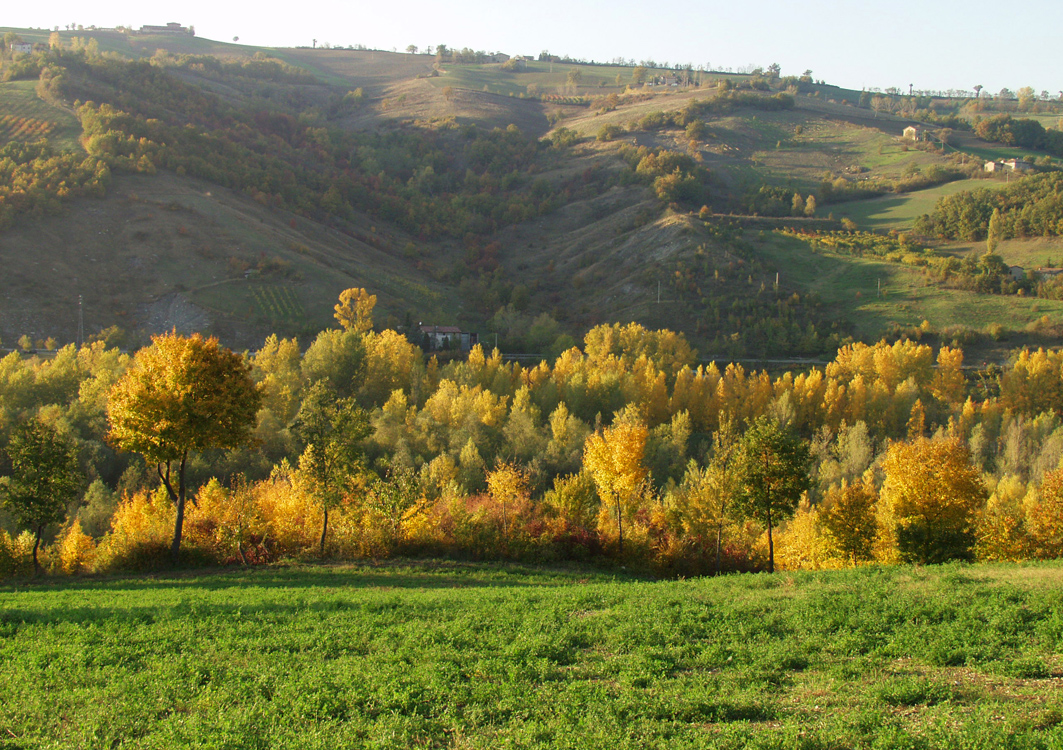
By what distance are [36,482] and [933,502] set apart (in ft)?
113

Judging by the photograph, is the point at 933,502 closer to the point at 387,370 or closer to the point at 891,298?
the point at 387,370

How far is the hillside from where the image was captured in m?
89.9

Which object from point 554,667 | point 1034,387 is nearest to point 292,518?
point 554,667

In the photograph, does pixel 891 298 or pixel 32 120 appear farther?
pixel 32 120

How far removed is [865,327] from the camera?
297 ft

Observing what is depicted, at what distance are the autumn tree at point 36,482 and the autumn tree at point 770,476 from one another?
87.8 feet

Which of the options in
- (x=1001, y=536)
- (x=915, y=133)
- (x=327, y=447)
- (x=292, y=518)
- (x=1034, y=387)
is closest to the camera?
(x=327, y=447)

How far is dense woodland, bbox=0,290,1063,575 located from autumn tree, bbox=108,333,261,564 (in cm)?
7

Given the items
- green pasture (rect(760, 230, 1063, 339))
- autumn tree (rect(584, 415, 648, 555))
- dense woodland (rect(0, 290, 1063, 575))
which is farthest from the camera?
green pasture (rect(760, 230, 1063, 339))

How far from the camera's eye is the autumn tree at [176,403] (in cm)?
2506

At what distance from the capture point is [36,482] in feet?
88.8

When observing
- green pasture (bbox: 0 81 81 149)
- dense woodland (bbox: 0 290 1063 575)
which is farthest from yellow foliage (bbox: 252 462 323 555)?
green pasture (bbox: 0 81 81 149)

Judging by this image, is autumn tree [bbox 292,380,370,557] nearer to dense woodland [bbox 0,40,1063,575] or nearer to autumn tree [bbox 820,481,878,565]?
dense woodland [bbox 0,40,1063,575]

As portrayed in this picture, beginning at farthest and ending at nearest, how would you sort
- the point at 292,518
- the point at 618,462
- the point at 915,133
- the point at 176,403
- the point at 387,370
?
the point at 915,133 < the point at 387,370 < the point at 618,462 < the point at 292,518 < the point at 176,403
